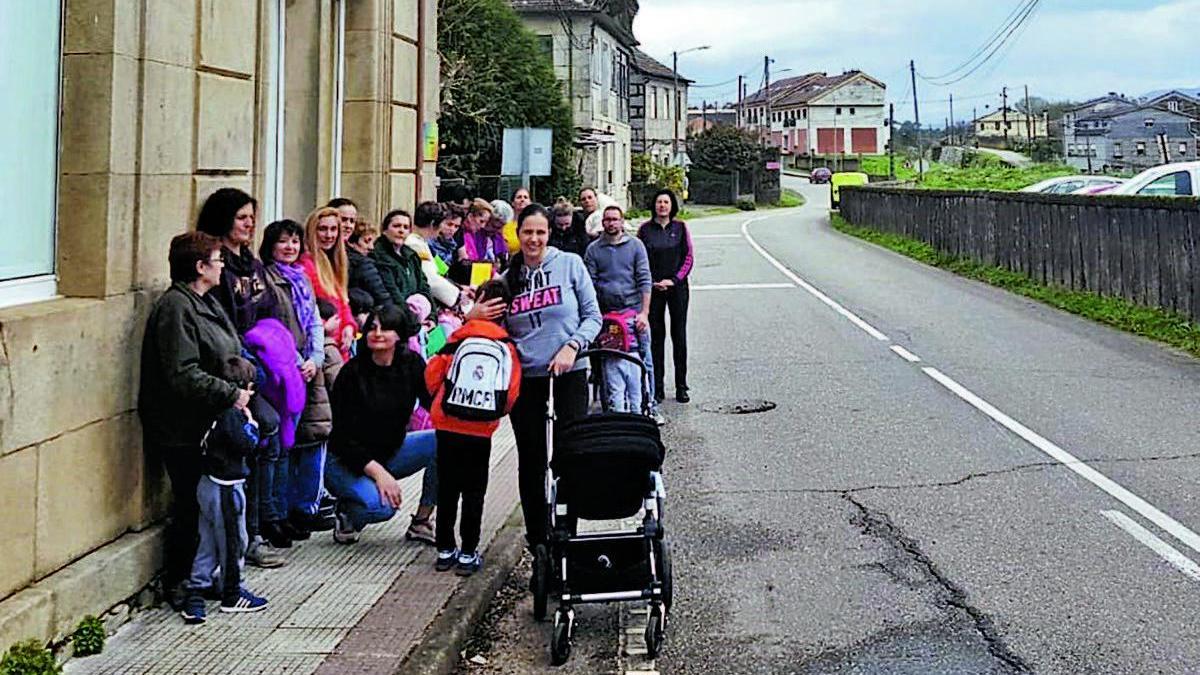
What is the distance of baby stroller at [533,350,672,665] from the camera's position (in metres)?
5.89

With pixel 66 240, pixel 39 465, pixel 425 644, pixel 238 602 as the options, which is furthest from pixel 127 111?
pixel 425 644

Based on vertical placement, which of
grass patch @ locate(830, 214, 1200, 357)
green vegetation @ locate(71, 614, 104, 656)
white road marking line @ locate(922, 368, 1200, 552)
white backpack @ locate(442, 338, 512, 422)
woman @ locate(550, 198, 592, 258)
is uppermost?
woman @ locate(550, 198, 592, 258)

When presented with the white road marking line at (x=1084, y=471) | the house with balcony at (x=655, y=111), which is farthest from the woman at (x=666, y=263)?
the house with balcony at (x=655, y=111)

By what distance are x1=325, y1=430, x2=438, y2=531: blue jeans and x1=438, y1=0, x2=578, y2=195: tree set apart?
72.4ft

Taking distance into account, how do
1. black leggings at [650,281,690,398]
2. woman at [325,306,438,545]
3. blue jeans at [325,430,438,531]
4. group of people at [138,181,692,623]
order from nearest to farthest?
group of people at [138,181,692,623]
woman at [325,306,438,545]
blue jeans at [325,430,438,531]
black leggings at [650,281,690,398]

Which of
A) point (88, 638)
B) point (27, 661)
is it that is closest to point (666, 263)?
point (88, 638)

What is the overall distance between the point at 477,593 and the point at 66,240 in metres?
2.55

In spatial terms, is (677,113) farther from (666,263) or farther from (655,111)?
(666,263)

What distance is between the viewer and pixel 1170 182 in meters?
22.2

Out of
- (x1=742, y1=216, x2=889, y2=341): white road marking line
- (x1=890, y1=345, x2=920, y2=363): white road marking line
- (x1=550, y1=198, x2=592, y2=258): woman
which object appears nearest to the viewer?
(x1=550, y1=198, x2=592, y2=258): woman

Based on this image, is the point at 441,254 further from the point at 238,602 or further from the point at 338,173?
the point at 238,602

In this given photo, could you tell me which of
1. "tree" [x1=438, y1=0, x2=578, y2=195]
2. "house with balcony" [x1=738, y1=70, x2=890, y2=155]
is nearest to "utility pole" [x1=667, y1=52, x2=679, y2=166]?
"tree" [x1=438, y1=0, x2=578, y2=195]

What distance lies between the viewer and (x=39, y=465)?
536 cm

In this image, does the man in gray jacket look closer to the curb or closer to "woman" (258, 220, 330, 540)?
the curb
